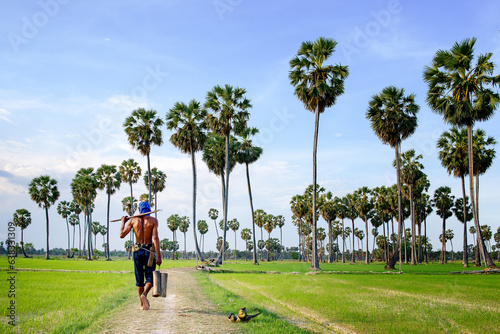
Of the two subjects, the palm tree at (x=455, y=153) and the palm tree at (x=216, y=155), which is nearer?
the palm tree at (x=455, y=153)

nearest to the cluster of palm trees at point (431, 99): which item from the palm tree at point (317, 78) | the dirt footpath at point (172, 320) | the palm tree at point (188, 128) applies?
the palm tree at point (317, 78)

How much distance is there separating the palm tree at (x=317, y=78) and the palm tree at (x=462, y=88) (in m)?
8.35

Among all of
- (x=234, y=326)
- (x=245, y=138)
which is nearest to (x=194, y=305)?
(x=234, y=326)

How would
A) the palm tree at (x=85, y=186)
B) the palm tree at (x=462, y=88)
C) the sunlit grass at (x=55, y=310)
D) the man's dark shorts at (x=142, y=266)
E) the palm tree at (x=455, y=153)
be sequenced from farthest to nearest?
the palm tree at (x=85, y=186) < the palm tree at (x=455, y=153) < the palm tree at (x=462, y=88) < the man's dark shorts at (x=142, y=266) < the sunlit grass at (x=55, y=310)

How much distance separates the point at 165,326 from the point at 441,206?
77.2m

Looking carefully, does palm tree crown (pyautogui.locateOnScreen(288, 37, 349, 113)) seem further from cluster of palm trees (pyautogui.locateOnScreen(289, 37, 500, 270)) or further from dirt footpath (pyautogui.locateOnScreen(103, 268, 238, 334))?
dirt footpath (pyautogui.locateOnScreen(103, 268, 238, 334))

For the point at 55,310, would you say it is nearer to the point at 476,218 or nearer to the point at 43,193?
the point at 476,218

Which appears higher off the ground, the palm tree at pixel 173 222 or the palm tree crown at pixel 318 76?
the palm tree crown at pixel 318 76

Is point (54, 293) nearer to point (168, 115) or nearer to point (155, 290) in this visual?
point (155, 290)

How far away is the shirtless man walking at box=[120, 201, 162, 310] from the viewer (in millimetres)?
9086

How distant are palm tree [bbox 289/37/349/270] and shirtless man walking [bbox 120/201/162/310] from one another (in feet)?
92.5

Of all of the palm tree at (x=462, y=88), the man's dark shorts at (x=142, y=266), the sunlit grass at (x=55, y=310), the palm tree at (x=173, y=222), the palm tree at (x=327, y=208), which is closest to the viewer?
the sunlit grass at (x=55, y=310)

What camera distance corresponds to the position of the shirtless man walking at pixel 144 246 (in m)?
9.09

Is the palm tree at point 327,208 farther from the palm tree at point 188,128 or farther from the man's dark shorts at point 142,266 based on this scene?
the man's dark shorts at point 142,266
